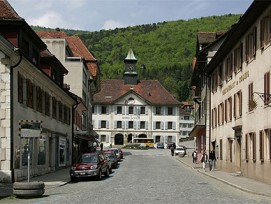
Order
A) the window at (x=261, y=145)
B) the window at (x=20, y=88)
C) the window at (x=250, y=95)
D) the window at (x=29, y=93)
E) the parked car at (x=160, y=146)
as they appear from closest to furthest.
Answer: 1. the window at (x=261, y=145)
2. the window at (x=20, y=88)
3. the window at (x=29, y=93)
4. the window at (x=250, y=95)
5. the parked car at (x=160, y=146)


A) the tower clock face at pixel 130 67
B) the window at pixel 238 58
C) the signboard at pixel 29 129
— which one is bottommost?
the signboard at pixel 29 129

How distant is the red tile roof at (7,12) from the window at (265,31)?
12.6m

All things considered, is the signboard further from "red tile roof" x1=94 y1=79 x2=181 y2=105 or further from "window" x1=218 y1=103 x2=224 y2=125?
"red tile roof" x1=94 y1=79 x2=181 y2=105

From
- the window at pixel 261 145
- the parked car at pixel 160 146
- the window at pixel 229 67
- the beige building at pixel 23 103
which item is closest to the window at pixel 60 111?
the beige building at pixel 23 103

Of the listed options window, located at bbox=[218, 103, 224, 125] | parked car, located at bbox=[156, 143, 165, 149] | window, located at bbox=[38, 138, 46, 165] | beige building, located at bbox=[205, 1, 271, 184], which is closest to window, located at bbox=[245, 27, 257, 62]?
beige building, located at bbox=[205, 1, 271, 184]

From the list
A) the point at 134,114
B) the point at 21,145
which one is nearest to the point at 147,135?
the point at 134,114

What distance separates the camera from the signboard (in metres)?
20.2

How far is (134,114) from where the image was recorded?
379 ft

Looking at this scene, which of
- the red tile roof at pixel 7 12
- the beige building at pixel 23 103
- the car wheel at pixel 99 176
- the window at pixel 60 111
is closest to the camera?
the beige building at pixel 23 103

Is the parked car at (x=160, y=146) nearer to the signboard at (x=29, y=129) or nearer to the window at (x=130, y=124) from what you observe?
the window at (x=130, y=124)

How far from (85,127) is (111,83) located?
51458 millimetres

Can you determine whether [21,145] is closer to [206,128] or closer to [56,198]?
[56,198]

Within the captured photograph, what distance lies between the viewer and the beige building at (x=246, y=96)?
1088 inches

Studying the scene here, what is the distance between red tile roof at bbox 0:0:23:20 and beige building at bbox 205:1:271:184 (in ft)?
40.0
